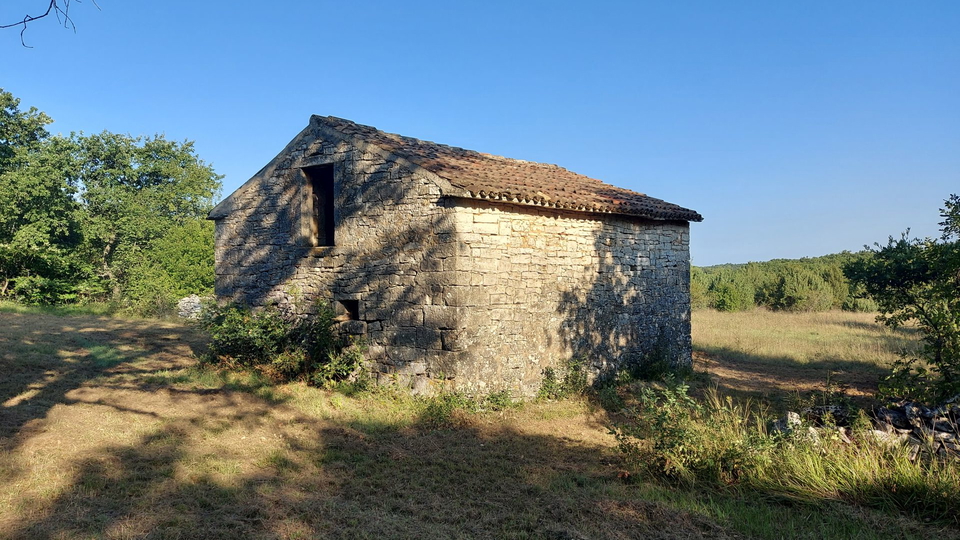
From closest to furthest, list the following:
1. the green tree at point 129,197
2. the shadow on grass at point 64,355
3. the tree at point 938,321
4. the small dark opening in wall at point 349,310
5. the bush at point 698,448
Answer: the bush at point 698,448
the tree at point 938,321
the shadow on grass at point 64,355
the small dark opening in wall at point 349,310
the green tree at point 129,197

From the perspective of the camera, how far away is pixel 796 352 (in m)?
15.4

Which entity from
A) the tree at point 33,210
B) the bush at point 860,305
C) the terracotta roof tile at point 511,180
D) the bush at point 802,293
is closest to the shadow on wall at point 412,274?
the terracotta roof tile at point 511,180

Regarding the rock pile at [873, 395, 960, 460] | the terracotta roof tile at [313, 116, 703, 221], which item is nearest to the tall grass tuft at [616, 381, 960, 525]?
the rock pile at [873, 395, 960, 460]

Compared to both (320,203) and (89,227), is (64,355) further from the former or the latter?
(89,227)

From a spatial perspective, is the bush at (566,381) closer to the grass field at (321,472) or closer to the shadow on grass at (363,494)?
the grass field at (321,472)

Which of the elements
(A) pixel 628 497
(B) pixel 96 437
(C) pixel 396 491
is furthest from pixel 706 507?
(B) pixel 96 437

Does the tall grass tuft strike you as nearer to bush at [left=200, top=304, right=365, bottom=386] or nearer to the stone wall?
the stone wall

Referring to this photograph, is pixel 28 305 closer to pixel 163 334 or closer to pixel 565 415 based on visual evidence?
pixel 163 334

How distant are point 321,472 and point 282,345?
15.8 ft

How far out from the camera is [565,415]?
880cm

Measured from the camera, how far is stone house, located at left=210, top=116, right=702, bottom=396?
8719mm

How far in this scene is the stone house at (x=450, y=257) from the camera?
28.6 ft

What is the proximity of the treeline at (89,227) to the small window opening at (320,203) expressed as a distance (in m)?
14.1

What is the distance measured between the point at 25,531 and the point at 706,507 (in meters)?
5.53
